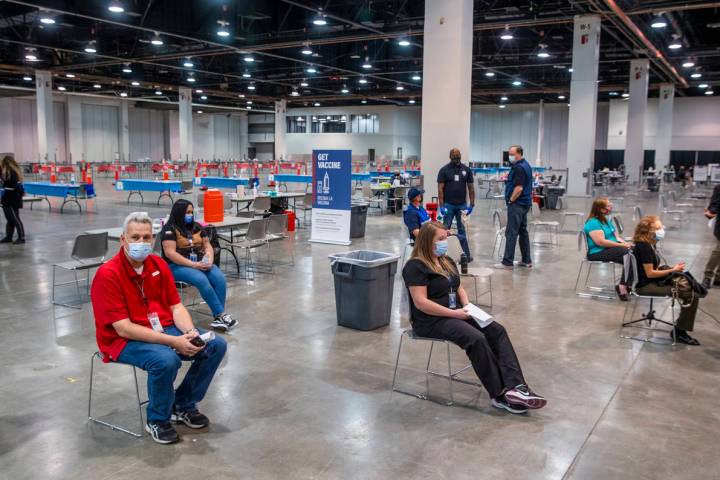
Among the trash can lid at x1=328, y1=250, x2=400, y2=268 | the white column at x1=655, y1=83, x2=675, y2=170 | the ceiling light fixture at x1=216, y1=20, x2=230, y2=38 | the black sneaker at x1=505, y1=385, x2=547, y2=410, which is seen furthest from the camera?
the white column at x1=655, y1=83, x2=675, y2=170

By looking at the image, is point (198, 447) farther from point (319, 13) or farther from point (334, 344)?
point (319, 13)

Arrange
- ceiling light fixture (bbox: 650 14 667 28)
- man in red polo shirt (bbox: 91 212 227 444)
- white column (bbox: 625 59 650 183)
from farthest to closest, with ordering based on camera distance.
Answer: white column (bbox: 625 59 650 183) < ceiling light fixture (bbox: 650 14 667 28) < man in red polo shirt (bbox: 91 212 227 444)

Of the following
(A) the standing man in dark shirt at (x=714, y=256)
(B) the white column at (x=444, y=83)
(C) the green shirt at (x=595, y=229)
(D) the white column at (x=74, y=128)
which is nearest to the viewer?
(C) the green shirt at (x=595, y=229)

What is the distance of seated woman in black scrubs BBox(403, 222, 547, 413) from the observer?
4227mm

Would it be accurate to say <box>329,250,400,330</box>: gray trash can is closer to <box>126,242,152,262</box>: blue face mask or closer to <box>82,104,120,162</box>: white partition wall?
<box>126,242,152,262</box>: blue face mask

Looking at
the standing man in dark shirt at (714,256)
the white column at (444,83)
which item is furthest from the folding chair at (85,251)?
the standing man in dark shirt at (714,256)

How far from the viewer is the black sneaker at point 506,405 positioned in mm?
4215

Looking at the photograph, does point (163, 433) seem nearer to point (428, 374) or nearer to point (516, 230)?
point (428, 374)

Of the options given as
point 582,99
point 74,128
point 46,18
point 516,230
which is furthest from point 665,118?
point 74,128

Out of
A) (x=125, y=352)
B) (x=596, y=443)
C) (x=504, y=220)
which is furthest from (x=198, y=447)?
(x=504, y=220)

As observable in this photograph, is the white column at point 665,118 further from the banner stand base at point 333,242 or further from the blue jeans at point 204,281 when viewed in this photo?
the blue jeans at point 204,281

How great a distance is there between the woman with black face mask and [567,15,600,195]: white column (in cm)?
1751

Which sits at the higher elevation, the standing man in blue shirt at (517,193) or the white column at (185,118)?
the white column at (185,118)

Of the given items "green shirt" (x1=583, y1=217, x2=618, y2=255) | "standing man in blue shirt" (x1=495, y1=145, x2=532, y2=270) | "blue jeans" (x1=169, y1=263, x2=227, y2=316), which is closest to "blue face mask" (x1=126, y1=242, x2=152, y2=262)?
"blue jeans" (x1=169, y1=263, x2=227, y2=316)
